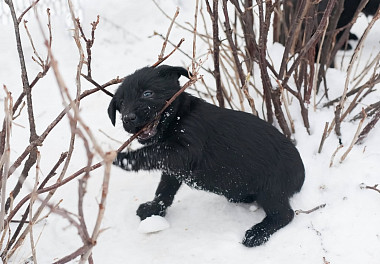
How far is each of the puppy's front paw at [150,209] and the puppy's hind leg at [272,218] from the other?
1.78 feet

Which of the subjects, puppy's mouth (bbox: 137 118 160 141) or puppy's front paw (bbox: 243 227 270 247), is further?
puppy's front paw (bbox: 243 227 270 247)

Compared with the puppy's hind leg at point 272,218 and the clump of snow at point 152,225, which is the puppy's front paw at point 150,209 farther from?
the puppy's hind leg at point 272,218

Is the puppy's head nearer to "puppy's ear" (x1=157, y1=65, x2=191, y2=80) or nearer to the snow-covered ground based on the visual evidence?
"puppy's ear" (x1=157, y1=65, x2=191, y2=80)

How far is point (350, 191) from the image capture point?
323cm

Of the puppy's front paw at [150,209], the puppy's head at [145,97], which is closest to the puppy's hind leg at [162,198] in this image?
the puppy's front paw at [150,209]

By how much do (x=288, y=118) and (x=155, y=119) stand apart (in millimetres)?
1222

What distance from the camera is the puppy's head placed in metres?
2.79

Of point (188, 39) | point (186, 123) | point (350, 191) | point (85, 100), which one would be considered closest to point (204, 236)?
point (186, 123)

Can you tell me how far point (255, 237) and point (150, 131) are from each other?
79 centimetres

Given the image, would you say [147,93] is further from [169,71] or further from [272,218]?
[272,218]

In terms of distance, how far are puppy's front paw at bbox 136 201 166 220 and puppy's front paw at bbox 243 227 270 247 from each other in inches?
21.3

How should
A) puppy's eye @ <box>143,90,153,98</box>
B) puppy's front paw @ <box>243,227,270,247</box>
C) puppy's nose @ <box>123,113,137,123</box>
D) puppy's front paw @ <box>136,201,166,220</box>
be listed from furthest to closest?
puppy's front paw @ <box>136,201,166,220</box> → puppy's front paw @ <box>243,227,270,247</box> → puppy's eye @ <box>143,90,153,98</box> → puppy's nose @ <box>123,113,137,123</box>

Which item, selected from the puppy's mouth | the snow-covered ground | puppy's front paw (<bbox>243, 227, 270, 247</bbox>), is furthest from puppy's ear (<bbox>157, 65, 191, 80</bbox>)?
puppy's front paw (<bbox>243, 227, 270, 247</bbox>)

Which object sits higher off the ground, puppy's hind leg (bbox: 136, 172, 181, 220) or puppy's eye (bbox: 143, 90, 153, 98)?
puppy's eye (bbox: 143, 90, 153, 98)
